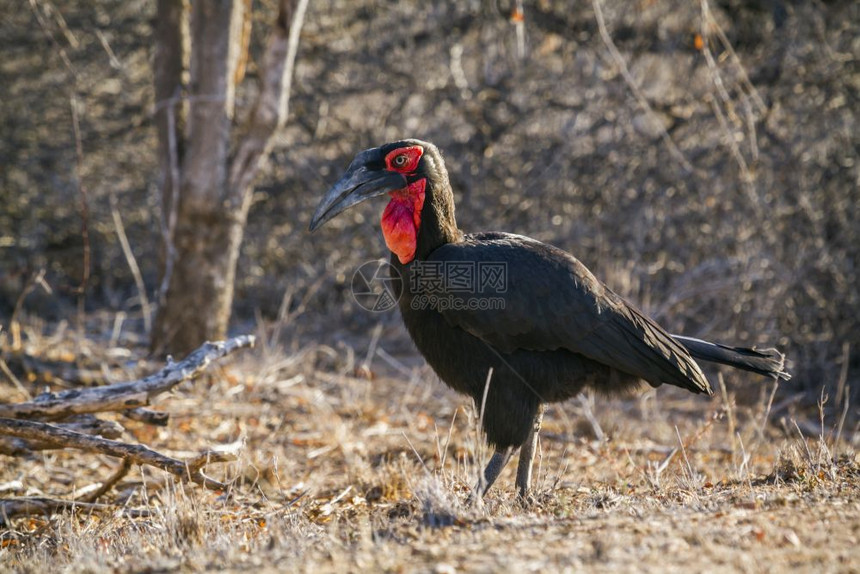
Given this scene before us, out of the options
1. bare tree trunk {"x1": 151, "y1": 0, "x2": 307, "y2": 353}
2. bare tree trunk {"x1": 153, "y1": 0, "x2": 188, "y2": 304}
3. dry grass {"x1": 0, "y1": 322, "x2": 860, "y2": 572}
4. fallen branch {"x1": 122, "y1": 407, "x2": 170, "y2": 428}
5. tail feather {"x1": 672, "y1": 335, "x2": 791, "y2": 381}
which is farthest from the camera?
bare tree trunk {"x1": 153, "y1": 0, "x2": 188, "y2": 304}

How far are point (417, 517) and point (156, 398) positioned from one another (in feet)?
5.85

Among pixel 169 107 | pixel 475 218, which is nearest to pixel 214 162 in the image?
pixel 169 107

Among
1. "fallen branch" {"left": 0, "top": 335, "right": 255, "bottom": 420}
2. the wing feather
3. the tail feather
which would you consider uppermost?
the wing feather

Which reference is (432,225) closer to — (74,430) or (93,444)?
(93,444)

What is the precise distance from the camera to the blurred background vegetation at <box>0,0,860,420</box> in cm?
742

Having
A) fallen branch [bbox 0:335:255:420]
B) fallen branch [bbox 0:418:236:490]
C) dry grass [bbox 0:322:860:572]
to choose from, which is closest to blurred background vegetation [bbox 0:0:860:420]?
dry grass [bbox 0:322:860:572]

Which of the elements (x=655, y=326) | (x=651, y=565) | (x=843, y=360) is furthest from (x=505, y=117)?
(x=651, y=565)

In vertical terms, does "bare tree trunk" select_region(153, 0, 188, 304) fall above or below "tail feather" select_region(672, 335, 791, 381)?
above

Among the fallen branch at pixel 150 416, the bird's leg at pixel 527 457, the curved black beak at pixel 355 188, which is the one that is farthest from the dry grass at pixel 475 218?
the curved black beak at pixel 355 188

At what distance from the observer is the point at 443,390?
6.85 m

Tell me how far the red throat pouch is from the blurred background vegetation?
3.41 meters

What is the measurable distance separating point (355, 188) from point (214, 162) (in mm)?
2696

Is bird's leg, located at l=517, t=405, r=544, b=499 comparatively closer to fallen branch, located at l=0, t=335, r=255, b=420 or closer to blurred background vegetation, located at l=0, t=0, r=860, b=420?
fallen branch, located at l=0, t=335, r=255, b=420

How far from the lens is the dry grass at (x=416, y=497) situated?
2.71m
